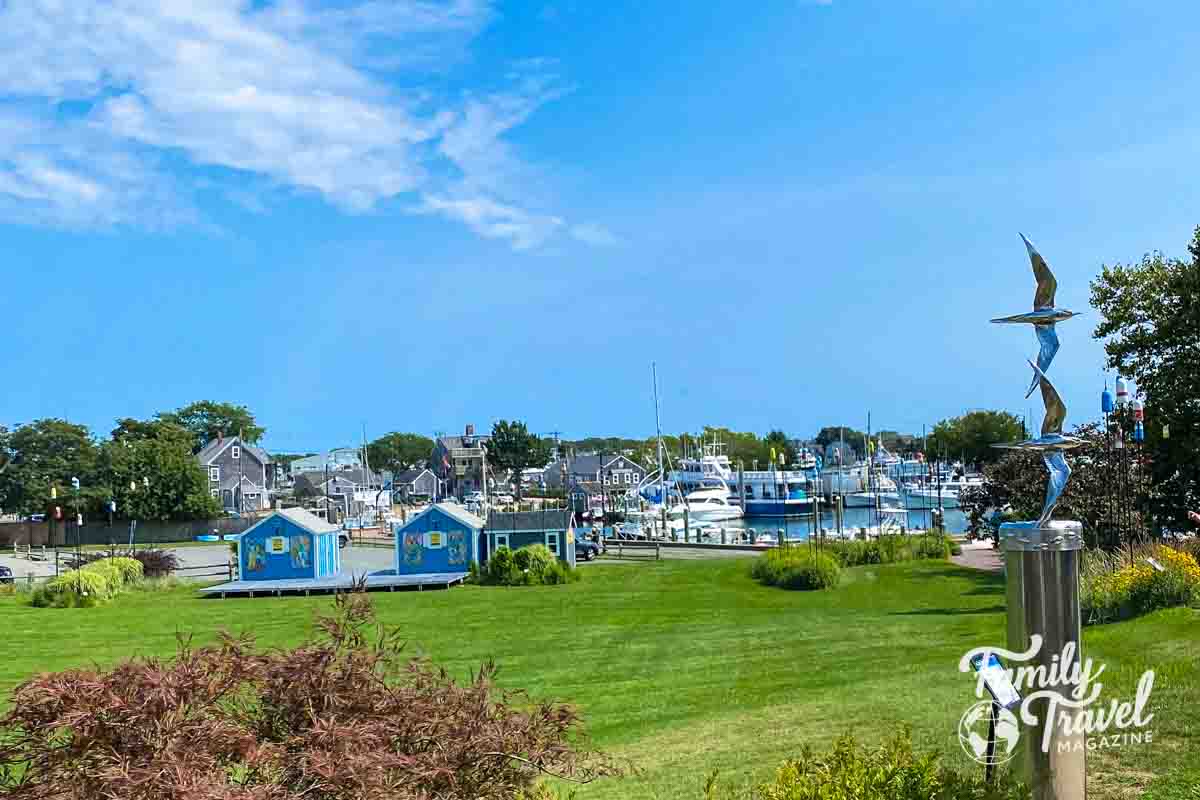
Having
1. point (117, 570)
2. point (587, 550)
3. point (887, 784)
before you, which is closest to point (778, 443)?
point (587, 550)

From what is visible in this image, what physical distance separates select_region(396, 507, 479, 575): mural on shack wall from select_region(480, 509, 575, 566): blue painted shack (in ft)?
2.12

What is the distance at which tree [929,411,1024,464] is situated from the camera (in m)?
95.6

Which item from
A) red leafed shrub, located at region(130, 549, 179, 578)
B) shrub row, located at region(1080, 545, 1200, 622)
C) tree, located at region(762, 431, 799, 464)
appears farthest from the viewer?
tree, located at region(762, 431, 799, 464)

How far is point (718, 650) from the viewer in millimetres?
16812

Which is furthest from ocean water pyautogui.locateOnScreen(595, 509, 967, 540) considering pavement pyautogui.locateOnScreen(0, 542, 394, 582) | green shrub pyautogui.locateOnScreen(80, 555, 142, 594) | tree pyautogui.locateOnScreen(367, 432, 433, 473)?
tree pyautogui.locateOnScreen(367, 432, 433, 473)

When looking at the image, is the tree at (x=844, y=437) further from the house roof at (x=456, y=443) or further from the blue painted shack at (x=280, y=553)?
the blue painted shack at (x=280, y=553)

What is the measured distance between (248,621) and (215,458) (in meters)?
71.1

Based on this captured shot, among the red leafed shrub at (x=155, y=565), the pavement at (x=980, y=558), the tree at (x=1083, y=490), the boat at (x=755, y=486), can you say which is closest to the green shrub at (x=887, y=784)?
the tree at (x=1083, y=490)

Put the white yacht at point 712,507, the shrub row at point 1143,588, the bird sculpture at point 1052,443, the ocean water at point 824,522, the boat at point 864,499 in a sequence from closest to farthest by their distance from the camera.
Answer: the bird sculpture at point 1052,443, the shrub row at point 1143,588, the ocean water at point 824,522, the white yacht at point 712,507, the boat at point 864,499

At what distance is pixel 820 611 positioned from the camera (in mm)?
22703

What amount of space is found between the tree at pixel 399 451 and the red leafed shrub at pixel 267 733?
153m

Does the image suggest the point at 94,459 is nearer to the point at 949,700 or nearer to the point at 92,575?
→ the point at 92,575

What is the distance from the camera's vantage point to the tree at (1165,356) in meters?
26.2

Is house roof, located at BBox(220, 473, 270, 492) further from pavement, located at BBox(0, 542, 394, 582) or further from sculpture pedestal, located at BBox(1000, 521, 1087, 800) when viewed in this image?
sculpture pedestal, located at BBox(1000, 521, 1087, 800)
